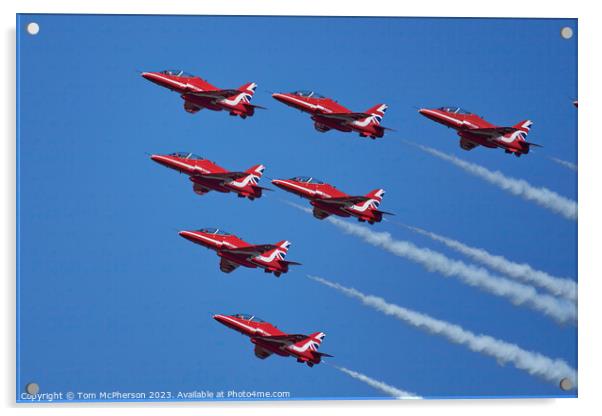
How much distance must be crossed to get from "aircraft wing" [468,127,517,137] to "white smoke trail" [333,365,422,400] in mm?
3302

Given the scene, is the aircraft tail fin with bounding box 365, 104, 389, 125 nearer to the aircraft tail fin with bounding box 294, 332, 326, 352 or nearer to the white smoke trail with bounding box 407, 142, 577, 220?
the white smoke trail with bounding box 407, 142, 577, 220

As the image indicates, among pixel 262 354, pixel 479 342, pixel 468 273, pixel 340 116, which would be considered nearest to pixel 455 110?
pixel 340 116

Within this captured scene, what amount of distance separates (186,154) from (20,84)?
2.16 meters

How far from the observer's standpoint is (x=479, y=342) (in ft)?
53.6

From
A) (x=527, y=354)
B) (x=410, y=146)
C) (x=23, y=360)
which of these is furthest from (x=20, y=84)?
(x=527, y=354)

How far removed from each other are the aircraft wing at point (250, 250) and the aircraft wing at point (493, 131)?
2912 mm

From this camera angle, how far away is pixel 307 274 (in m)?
16.3

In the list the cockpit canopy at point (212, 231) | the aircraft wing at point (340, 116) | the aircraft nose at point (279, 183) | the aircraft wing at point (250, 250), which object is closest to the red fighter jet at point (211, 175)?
the aircraft nose at point (279, 183)

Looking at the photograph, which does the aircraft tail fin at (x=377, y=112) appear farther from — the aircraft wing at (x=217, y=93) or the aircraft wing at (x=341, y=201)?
the aircraft wing at (x=217, y=93)

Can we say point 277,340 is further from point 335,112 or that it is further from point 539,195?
point 539,195

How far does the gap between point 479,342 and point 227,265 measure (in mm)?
3228

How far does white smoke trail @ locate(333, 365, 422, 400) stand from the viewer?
16250 mm

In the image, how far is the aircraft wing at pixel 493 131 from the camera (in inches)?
649

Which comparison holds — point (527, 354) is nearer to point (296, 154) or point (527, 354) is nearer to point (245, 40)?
point (296, 154)
